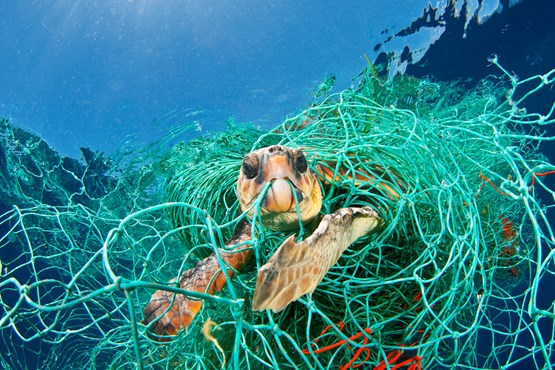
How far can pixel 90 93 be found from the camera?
15.7 ft

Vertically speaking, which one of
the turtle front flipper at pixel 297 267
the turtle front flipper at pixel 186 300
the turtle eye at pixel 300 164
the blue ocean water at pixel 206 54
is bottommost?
the turtle front flipper at pixel 297 267

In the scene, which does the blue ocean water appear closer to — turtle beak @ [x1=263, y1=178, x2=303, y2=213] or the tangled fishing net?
the tangled fishing net

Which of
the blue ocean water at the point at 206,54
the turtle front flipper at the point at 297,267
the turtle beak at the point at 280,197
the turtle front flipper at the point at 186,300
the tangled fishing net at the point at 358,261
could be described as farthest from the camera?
the blue ocean water at the point at 206,54

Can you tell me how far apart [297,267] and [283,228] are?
70 cm

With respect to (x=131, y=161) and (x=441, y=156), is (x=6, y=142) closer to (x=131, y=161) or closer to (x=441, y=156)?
(x=131, y=161)

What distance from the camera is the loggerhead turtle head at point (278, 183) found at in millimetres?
1277

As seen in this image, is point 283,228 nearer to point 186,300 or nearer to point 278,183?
point 278,183

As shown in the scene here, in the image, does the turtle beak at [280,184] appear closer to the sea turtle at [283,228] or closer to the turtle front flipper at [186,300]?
the sea turtle at [283,228]

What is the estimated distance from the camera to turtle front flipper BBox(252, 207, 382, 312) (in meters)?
0.74

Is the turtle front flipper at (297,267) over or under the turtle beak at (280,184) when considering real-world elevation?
under

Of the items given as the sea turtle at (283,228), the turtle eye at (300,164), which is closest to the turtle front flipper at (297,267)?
the sea turtle at (283,228)

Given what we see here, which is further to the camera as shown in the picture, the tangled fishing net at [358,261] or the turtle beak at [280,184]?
the turtle beak at [280,184]

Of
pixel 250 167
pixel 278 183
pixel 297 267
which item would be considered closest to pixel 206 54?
pixel 250 167

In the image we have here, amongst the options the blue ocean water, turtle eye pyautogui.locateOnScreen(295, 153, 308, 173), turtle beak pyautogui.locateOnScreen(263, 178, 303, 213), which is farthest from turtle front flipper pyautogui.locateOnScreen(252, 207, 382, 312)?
the blue ocean water
